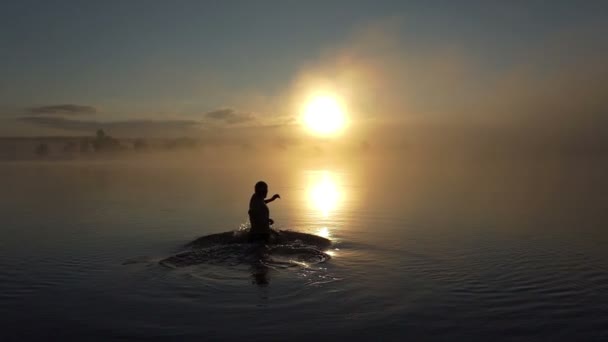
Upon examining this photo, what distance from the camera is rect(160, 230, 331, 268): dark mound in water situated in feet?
61.5

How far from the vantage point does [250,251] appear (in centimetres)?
2003

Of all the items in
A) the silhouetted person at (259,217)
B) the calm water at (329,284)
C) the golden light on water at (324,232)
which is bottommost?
the calm water at (329,284)

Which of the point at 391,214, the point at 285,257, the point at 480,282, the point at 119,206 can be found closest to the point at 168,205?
the point at 119,206

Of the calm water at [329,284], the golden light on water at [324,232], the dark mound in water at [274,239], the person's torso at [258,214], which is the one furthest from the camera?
the golden light on water at [324,232]

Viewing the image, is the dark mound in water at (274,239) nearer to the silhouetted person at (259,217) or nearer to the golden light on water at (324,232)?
the silhouetted person at (259,217)

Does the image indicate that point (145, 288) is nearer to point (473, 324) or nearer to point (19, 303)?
point (19, 303)

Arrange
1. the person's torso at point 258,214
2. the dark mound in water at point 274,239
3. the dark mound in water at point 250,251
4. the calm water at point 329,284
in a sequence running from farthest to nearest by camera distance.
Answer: the dark mound in water at point 274,239 < the person's torso at point 258,214 < the dark mound in water at point 250,251 < the calm water at point 329,284

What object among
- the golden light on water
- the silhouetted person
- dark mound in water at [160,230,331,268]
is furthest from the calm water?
the silhouetted person

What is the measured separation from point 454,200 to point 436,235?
2067 cm

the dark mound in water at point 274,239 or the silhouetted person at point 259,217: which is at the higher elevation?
the silhouetted person at point 259,217

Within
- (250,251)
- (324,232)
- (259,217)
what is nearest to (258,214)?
(259,217)

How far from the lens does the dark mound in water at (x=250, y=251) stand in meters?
18.7

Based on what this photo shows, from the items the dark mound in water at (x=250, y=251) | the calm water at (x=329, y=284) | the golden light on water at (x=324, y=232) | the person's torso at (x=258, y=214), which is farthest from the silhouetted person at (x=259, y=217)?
the golden light on water at (x=324, y=232)

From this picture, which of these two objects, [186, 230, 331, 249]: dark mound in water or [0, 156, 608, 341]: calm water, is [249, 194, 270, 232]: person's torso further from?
[0, 156, 608, 341]: calm water
